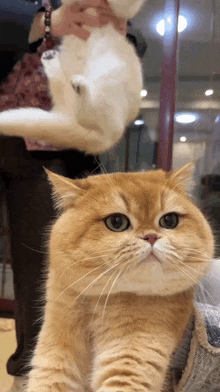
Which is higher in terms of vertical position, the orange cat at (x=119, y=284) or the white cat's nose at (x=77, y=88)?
the white cat's nose at (x=77, y=88)

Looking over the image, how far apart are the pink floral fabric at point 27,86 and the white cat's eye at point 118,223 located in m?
0.35

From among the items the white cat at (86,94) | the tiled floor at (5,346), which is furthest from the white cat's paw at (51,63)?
the tiled floor at (5,346)

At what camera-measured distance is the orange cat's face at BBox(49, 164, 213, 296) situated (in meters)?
0.42

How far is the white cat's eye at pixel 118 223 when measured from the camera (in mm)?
455

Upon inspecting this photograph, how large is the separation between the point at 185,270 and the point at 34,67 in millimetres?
519

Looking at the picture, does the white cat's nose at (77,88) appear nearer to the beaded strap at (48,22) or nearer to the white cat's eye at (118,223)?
the beaded strap at (48,22)

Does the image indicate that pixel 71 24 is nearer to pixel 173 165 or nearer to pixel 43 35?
pixel 43 35

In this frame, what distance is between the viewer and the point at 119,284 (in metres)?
0.43

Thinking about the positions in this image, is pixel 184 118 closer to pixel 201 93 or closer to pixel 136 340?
pixel 201 93

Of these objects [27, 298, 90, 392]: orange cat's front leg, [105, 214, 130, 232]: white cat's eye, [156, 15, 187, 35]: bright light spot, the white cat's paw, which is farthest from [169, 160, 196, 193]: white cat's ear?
[156, 15, 187, 35]: bright light spot

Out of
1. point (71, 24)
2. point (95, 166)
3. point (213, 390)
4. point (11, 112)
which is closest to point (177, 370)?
point (213, 390)

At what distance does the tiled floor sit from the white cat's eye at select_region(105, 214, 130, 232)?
0.52 m

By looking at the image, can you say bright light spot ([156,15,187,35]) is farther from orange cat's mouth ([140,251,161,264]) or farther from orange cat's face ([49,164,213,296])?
orange cat's mouth ([140,251,161,264])

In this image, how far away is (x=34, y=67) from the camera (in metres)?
0.70
